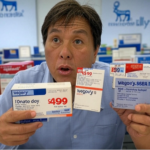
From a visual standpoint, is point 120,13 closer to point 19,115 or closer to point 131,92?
point 131,92

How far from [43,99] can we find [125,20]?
6248 mm

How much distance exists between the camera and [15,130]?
1.96 feet

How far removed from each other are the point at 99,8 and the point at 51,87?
6.06 metres

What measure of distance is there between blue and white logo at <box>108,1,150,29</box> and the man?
5.55 meters

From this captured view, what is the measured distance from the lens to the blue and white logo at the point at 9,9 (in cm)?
566

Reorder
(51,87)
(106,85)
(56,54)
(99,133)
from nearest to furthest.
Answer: (51,87) → (56,54) → (99,133) → (106,85)

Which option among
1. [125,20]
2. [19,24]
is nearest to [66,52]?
[19,24]

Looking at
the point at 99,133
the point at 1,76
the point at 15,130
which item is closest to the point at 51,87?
the point at 15,130

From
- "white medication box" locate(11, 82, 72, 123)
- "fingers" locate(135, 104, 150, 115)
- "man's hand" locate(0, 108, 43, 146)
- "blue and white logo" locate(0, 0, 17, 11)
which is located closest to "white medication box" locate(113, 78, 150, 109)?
"fingers" locate(135, 104, 150, 115)

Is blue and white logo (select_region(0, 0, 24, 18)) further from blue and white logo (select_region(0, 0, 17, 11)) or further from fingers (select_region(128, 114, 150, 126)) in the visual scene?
fingers (select_region(128, 114, 150, 126))

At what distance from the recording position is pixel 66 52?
716 millimetres

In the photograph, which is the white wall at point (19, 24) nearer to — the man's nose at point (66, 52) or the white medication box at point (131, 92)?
the man's nose at point (66, 52)

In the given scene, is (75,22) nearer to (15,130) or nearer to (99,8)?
(15,130)

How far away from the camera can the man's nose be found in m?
0.72
